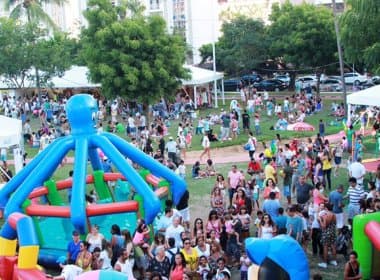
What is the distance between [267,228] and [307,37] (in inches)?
1197

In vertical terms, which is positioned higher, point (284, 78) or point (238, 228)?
point (284, 78)

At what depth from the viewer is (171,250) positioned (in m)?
10.6

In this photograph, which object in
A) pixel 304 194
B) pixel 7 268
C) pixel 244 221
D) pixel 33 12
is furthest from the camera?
pixel 33 12

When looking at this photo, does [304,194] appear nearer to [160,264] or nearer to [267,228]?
[267,228]

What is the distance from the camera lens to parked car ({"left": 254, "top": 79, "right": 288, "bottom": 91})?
45219mm

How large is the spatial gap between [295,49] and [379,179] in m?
26.4

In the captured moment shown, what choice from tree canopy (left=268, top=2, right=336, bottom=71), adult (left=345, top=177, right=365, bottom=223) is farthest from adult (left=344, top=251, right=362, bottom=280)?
tree canopy (left=268, top=2, right=336, bottom=71)

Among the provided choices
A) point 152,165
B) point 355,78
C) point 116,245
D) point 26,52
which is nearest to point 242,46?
point 355,78

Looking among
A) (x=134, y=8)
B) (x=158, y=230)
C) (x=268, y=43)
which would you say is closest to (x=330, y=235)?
(x=158, y=230)

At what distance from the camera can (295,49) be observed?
40781 mm

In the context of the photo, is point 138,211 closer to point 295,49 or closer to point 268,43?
point 295,49

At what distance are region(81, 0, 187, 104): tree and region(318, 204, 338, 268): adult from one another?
49.3 ft

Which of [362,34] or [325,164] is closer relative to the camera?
[325,164]

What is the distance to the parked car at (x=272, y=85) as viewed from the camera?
45.2 m
